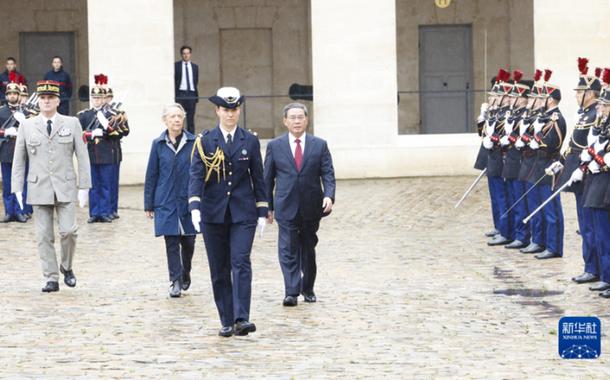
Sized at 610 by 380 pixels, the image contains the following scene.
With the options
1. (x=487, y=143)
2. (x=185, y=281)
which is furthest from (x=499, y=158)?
(x=185, y=281)

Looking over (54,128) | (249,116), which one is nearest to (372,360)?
(54,128)

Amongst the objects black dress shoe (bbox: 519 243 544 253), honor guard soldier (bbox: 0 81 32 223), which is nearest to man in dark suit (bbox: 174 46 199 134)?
honor guard soldier (bbox: 0 81 32 223)

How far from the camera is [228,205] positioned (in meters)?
11.9

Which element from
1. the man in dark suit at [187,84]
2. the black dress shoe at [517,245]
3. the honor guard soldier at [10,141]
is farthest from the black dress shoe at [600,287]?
the man in dark suit at [187,84]

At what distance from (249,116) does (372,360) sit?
20912mm

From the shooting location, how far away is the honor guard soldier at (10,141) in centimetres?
2102

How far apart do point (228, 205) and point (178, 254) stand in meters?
2.35

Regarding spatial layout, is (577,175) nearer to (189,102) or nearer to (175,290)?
(175,290)

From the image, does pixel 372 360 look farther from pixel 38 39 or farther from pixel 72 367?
pixel 38 39

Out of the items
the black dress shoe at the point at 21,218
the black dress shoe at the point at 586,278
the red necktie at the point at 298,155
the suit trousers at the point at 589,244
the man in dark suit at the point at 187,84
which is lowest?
the black dress shoe at the point at 586,278

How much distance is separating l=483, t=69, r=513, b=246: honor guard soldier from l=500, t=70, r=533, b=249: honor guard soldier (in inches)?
5.8

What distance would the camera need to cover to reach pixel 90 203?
20844 mm

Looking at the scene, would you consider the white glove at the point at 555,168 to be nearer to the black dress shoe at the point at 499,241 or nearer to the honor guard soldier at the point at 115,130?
the black dress shoe at the point at 499,241

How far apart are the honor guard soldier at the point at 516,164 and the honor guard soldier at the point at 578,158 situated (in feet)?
6.85
